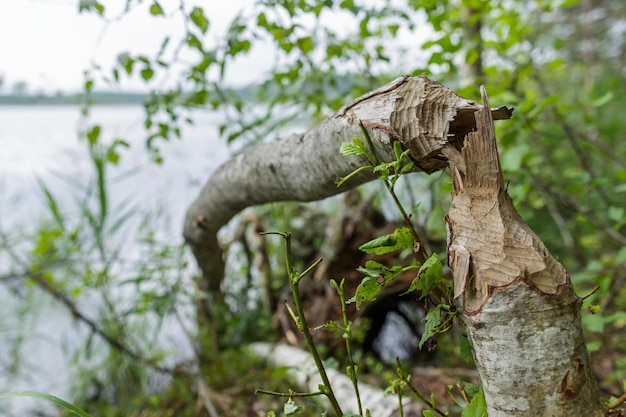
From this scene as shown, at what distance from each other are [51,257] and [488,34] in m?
2.62

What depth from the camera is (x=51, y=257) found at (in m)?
2.29

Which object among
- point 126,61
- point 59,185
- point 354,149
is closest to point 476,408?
point 354,149

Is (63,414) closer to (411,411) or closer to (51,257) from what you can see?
(51,257)

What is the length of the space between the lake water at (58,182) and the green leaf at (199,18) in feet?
2.25

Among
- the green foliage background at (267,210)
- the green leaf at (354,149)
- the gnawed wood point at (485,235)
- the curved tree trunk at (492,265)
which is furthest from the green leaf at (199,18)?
the gnawed wood point at (485,235)

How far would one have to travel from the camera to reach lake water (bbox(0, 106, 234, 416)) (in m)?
2.37

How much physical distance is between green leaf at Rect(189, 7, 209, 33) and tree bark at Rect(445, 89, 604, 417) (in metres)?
0.97

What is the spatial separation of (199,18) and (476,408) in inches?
48.0

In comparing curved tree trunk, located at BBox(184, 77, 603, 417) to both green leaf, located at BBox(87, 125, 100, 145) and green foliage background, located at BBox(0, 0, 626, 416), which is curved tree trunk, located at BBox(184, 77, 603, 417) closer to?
green foliage background, located at BBox(0, 0, 626, 416)

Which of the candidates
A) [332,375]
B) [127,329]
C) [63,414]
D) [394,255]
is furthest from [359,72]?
[63,414]

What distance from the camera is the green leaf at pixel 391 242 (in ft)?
2.25

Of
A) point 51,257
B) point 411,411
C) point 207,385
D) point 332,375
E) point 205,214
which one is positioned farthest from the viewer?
point 51,257

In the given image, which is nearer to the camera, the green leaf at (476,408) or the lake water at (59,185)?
the green leaf at (476,408)

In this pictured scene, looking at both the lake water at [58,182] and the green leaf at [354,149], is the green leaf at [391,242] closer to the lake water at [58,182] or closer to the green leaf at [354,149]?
the green leaf at [354,149]
